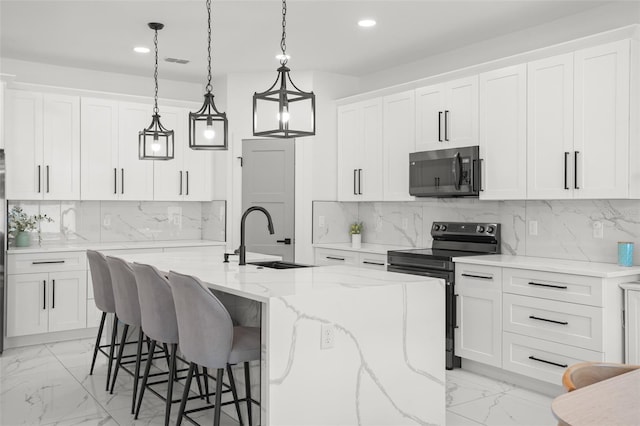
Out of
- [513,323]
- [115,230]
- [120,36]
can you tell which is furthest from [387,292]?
[115,230]

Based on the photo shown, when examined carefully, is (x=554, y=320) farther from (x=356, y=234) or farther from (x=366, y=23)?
(x=366, y=23)

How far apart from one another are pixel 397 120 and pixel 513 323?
2.28 metres

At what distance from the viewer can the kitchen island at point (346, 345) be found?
2.55 metres

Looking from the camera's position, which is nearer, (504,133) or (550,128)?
(550,128)

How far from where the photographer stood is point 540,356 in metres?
3.94

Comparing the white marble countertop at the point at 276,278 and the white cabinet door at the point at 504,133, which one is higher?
the white cabinet door at the point at 504,133

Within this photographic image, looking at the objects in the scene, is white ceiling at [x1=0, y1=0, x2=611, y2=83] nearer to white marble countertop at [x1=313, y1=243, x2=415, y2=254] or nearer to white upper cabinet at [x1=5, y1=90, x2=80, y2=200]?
white upper cabinet at [x1=5, y1=90, x2=80, y2=200]

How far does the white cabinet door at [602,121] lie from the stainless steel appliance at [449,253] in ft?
3.44

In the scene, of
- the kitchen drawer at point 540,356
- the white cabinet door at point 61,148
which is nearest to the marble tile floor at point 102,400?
the kitchen drawer at point 540,356

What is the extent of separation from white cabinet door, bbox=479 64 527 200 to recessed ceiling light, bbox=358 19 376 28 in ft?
3.25

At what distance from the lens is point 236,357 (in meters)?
2.77

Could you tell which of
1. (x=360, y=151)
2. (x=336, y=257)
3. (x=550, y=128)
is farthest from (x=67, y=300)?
(x=550, y=128)

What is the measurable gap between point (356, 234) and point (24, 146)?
3.42 meters

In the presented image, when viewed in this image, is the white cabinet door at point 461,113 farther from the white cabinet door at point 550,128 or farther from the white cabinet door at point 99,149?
the white cabinet door at point 99,149
